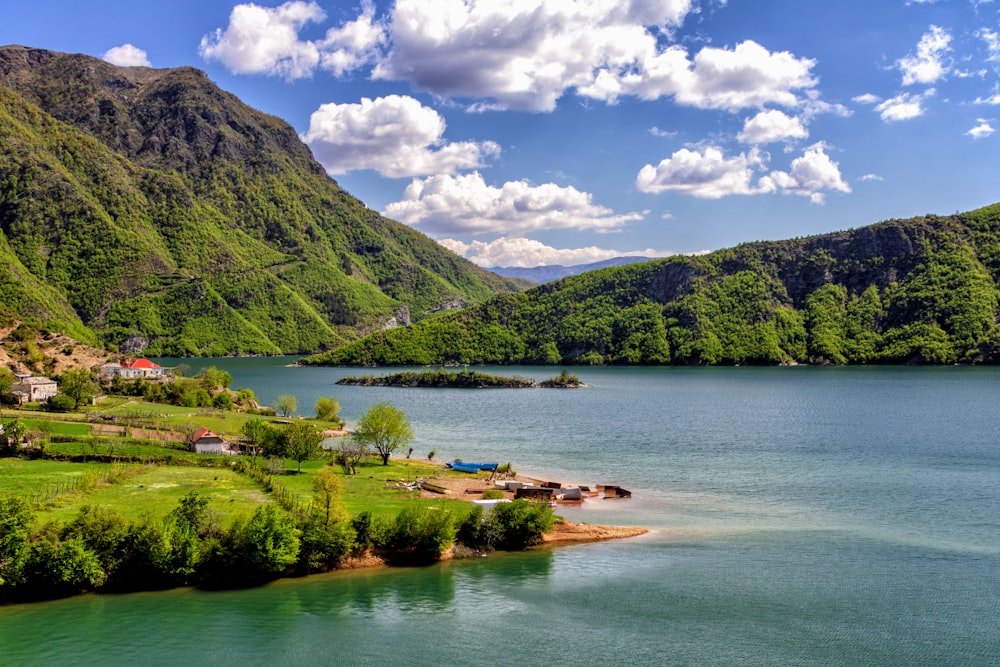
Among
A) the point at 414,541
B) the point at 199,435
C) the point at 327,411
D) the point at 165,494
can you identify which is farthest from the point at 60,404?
the point at 414,541

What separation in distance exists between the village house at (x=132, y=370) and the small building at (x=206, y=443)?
67.4 metres

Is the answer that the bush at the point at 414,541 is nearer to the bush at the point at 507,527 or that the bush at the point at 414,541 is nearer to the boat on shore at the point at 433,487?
the bush at the point at 507,527

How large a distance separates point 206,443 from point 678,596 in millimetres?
47528

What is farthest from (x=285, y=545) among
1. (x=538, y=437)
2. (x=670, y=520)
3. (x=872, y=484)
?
(x=538, y=437)

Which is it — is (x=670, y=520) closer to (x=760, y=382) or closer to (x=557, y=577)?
(x=557, y=577)

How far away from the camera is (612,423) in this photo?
10931 centimetres

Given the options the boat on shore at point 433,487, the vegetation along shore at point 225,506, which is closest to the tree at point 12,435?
the vegetation along shore at point 225,506

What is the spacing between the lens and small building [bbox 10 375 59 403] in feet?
303

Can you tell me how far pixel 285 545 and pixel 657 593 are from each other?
1948 centimetres

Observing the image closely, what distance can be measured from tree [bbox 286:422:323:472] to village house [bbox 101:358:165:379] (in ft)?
249

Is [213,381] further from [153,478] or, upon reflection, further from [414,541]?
[414,541]

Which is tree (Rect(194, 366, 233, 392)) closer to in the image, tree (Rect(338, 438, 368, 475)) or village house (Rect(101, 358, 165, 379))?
village house (Rect(101, 358, 165, 379))

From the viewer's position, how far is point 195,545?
38562 millimetres

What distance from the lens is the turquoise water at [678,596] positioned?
103 ft
